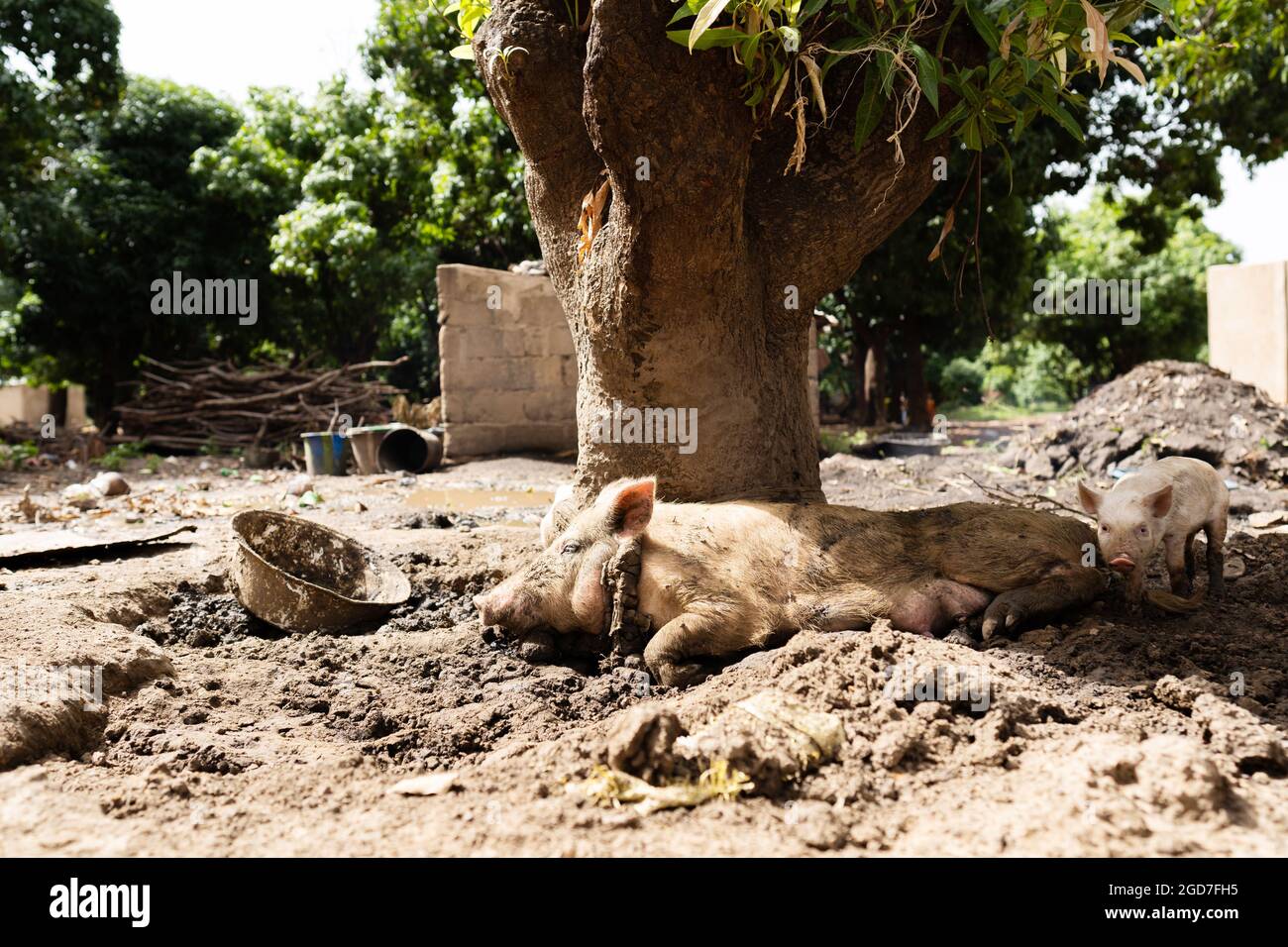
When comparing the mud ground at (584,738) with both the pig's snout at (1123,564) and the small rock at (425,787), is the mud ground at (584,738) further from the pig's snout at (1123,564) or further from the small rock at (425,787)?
the pig's snout at (1123,564)

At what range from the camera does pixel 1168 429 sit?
10297 mm

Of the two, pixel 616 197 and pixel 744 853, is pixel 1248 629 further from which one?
pixel 616 197

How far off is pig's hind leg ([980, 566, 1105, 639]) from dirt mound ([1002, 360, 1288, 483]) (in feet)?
22.0

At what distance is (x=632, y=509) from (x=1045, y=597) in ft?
5.29

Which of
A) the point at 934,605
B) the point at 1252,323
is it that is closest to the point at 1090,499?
the point at 934,605

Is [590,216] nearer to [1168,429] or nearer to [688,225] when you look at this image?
[688,225]

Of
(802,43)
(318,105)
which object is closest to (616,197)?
(802,43)

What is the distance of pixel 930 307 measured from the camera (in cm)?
1836

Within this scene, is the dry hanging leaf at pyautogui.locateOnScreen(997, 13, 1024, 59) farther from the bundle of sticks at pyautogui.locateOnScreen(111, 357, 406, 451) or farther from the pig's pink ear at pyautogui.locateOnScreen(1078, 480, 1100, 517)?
the bundle of sticks at pyautogui.locateOnScreen(111, 357, 406, 451)

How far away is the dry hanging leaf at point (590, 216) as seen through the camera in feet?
13.7

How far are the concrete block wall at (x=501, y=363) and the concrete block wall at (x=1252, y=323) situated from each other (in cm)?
994

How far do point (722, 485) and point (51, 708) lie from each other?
9.17 ft

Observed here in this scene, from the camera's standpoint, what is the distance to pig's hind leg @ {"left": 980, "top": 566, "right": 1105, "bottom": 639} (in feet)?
11.3
